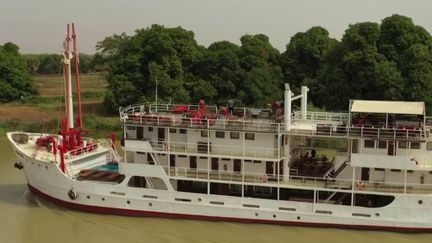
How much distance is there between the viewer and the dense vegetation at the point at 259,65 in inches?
1508

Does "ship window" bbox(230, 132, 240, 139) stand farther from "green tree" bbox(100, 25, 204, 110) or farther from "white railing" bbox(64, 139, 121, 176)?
"green tree" bbox(100, 25, 204, 110)

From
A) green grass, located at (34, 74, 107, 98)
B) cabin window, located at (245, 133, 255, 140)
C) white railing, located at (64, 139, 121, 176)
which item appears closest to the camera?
cabin window, located at (245, 133, 255, 140)

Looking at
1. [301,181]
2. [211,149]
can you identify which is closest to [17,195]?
[211,149]

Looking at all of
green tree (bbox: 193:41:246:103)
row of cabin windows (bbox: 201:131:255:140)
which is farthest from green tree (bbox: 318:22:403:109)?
row of cabin windows (bbox: 201:131:255:140)

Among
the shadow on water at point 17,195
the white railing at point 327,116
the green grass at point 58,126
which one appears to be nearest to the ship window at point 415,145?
the white railing at point 327,116

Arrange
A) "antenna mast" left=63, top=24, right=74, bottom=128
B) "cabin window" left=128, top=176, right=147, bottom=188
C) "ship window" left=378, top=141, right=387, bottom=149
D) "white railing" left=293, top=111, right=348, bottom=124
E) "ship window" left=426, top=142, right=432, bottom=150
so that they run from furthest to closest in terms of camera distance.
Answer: "antenna mast" left=63, top=24, right=74, bottom=128
"cabin window" left=128, top=176, right=147, bottom=188
"white railing" left=293, top=111, right=348, bottom=124
"ship window" left=426, top=142, right=432, bottom=150
"ship window" left=378, top=141, right=387, bottom=149

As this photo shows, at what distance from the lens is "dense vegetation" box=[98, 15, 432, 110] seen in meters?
38.3

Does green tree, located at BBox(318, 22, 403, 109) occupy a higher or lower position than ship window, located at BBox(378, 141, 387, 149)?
higher

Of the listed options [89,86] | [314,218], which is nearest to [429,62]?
[314,218]

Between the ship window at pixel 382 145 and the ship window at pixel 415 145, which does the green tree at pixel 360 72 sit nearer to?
the ship window at pixel 415 145

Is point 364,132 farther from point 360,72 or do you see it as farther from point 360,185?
point 360,72

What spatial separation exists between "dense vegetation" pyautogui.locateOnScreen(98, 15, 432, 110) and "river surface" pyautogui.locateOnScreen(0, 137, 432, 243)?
65.4 feet

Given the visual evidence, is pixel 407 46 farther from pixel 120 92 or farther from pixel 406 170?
pixel 120 92

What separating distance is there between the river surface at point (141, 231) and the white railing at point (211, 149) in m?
2.91
